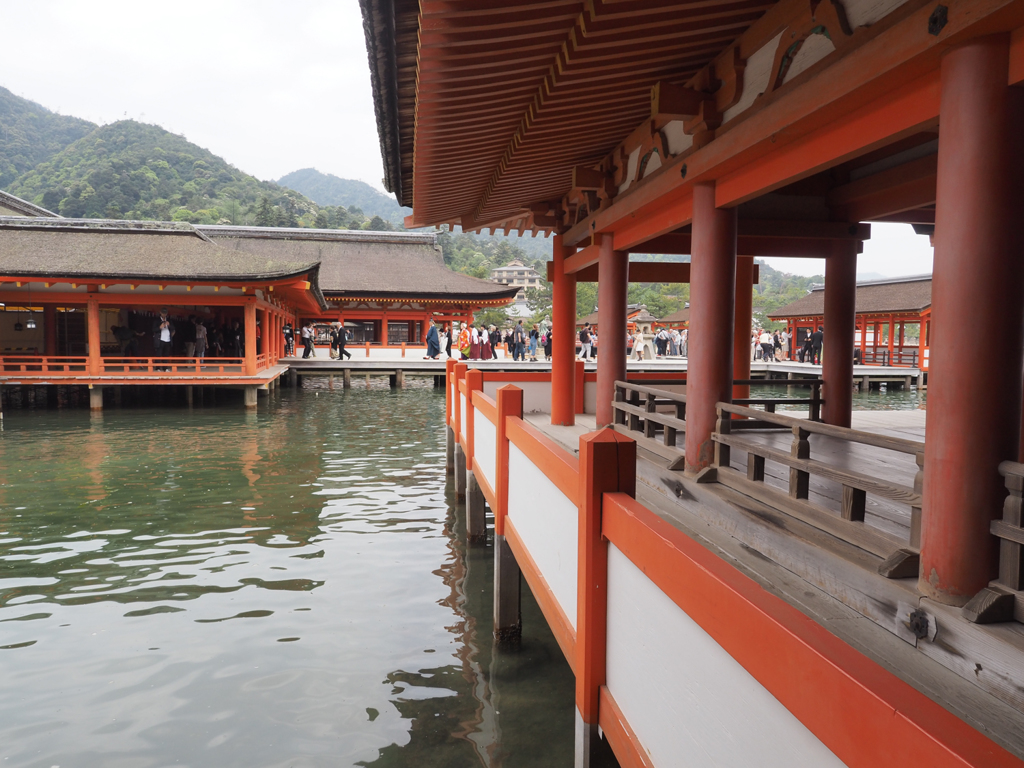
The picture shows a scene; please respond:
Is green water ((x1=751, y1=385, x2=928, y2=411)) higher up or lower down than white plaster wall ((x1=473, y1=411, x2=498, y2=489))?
lower down

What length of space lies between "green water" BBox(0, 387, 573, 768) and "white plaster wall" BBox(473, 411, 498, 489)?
102cm

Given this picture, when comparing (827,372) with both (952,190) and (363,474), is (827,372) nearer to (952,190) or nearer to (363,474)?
(952,190)

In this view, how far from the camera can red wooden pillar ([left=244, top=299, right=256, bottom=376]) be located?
58.0 feet

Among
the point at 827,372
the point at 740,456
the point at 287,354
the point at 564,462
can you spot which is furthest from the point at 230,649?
the point at 287,354

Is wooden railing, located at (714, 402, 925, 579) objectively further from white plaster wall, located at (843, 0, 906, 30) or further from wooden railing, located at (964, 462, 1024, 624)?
white plaster wall, located at (843, 0, 906, 30)

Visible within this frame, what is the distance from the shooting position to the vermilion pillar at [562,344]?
800 centimetres

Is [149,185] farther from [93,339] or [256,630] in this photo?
[256,630]

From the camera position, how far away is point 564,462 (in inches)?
117

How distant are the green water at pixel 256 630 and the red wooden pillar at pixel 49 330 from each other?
41.2 ft

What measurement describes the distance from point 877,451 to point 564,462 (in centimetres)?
324

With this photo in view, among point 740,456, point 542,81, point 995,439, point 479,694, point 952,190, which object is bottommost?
point 479,694

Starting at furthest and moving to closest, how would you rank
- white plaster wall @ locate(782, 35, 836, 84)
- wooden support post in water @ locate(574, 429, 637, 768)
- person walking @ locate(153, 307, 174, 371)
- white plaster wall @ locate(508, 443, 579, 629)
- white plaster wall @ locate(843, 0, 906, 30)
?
person walking @ locate(153, 307, 174, 371) → white plaster wall @ locate(782, 35, 836, 84) → white plaster wall @ locate(508, 443, 579, 629) → white plaster wall @ locate(843, 0, 906, 30) → wooden support post in water @ locate(574, 429, 637, 768)

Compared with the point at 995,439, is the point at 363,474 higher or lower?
lower

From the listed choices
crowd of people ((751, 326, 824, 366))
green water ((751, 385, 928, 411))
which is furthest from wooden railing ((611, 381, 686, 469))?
crowd of people ((751, 326, 824, 366))
